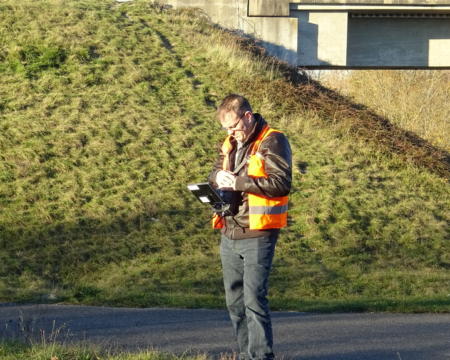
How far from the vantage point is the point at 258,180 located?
6.70 meters

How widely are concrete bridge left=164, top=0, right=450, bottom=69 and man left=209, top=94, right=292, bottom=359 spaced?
25.4 metres

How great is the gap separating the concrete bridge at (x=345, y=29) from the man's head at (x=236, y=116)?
25.4 metres

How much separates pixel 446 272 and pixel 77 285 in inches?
272

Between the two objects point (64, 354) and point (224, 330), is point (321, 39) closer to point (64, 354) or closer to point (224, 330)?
point (224, 330)

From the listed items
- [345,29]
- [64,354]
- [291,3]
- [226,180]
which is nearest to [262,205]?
[226,180]

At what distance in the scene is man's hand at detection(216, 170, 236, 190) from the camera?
6832 millimetres

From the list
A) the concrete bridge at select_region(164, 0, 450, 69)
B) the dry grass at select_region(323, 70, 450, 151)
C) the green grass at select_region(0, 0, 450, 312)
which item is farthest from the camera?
the dry grass at select_region(323, 70, 450, 151)

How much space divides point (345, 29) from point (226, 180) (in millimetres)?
26232

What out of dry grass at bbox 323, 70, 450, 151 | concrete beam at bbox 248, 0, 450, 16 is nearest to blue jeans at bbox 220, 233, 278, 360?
concrete beam at bbox 248, 0, 450, 16

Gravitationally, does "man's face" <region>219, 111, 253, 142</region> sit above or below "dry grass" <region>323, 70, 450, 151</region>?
above

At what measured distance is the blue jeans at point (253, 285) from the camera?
6.71m

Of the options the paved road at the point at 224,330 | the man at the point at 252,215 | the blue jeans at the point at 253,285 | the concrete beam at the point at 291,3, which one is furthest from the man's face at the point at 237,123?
the concrete beam at the point at 291,3

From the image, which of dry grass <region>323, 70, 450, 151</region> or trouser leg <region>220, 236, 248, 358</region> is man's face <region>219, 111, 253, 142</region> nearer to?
trouser leg <region>220, 236, 248, 358</region>

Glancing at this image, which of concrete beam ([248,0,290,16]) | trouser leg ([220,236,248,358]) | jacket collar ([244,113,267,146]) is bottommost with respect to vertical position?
trouser leg ([220,236,248,358])
